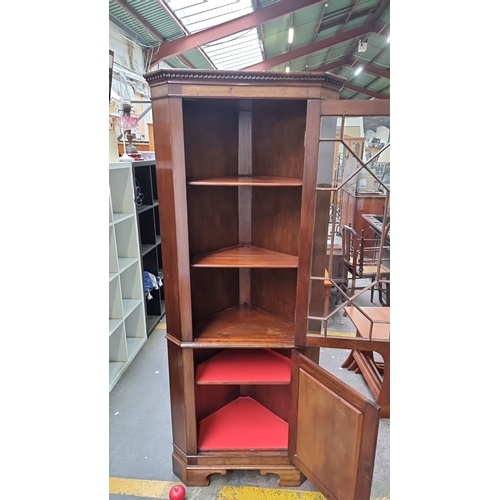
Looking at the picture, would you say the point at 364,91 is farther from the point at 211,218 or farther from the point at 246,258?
the point at 246,258

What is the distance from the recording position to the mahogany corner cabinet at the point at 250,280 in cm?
116

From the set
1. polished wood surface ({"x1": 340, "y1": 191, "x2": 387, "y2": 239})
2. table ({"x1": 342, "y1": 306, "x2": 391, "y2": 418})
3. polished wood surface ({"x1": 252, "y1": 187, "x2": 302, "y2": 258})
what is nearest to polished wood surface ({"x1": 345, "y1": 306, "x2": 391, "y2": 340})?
table ({"x1": 342, "y1": 306, "x2": 391, "y2": 418})

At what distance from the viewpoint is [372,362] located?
7.73ft

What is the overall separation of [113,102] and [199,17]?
1596mm

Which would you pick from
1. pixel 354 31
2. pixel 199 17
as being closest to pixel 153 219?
pixel 199 17

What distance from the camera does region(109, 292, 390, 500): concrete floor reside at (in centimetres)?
161

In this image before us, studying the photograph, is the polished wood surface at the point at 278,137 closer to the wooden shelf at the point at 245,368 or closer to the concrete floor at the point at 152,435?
the wooden shelf at the point at 245,368

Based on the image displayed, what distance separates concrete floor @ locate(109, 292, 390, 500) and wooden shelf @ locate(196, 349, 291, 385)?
57 centimetres

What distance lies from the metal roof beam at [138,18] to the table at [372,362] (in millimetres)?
3598

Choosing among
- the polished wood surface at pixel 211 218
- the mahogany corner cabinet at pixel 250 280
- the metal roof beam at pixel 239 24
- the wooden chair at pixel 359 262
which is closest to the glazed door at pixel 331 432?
the mahogany corner cabinet at pixel 250 280

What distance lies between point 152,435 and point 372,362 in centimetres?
156

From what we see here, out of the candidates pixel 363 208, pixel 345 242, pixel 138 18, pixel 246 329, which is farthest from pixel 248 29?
pixel 246 329

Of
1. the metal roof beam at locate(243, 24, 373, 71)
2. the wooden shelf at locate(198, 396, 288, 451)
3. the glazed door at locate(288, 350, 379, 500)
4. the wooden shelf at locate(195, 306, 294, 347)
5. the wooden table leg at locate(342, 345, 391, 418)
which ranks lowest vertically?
the wooden table leg at locate(342, 345, 391, 418)

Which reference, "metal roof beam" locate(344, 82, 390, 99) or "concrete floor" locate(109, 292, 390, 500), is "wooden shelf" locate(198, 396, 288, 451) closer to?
"concrete floor" locate(109, 292, 390, 500)
